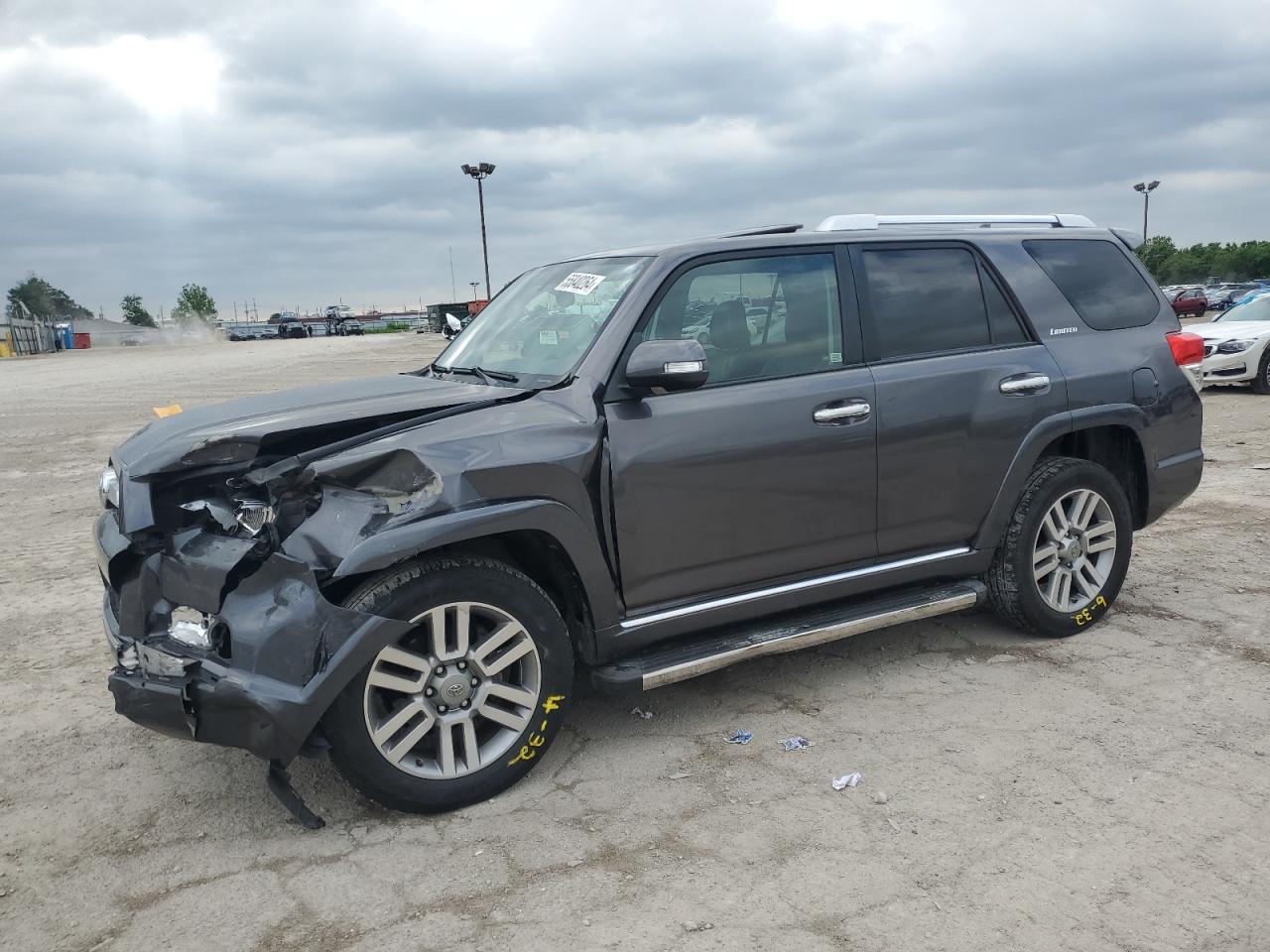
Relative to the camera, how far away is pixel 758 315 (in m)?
4.08

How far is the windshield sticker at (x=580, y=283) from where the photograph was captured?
4.18 m

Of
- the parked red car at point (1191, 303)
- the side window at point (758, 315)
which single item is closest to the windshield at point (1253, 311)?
the side window at point (758, 315)

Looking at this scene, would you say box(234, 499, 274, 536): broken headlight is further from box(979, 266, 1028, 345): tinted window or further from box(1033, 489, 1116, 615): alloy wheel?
box(1033, 489, 1116, 615): alloy wheel

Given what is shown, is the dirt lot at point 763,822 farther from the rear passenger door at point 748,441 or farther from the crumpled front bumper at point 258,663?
the rear passenger door at point 748,441

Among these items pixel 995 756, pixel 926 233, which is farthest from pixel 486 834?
pixel 926 233

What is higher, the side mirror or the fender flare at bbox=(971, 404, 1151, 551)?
the side mirror

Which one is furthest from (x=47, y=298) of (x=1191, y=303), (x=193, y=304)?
(x=1191, y=303)

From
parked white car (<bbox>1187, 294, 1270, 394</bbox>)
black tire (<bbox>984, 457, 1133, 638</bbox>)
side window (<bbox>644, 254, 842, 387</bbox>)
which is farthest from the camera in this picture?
parked white car (<bbox>1187, 294, 1270, 394</bbox>)

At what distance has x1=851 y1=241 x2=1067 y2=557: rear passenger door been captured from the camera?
4.23 meters

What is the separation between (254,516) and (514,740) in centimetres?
114

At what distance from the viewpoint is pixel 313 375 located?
26.7m

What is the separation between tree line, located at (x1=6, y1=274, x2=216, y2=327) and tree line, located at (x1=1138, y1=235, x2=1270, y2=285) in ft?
338

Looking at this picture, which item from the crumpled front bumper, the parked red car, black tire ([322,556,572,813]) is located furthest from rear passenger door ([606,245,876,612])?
the parked red car

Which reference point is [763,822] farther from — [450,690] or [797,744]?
[450,690]
